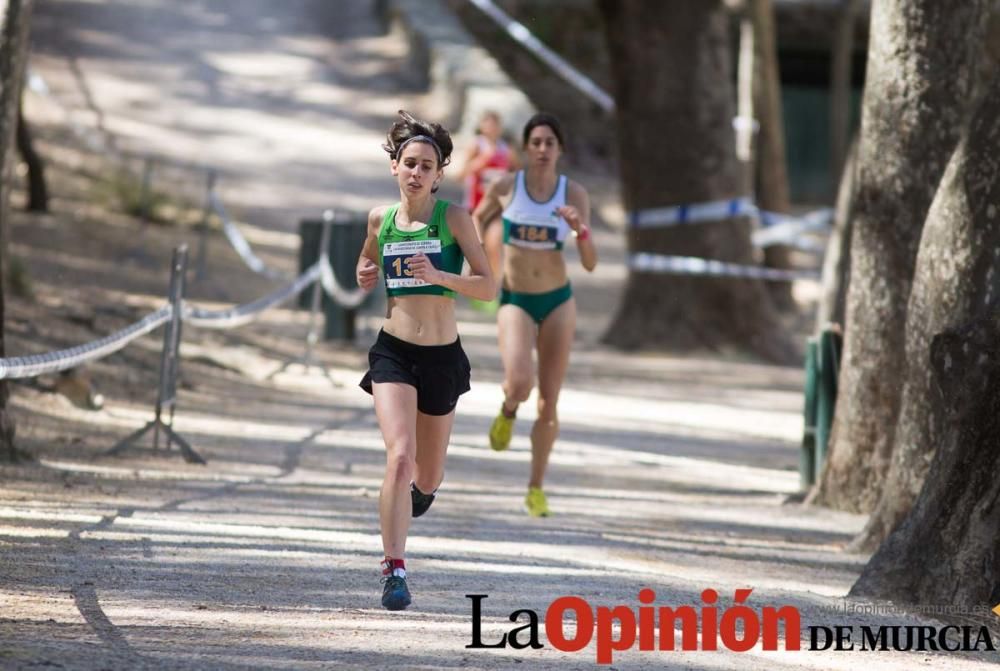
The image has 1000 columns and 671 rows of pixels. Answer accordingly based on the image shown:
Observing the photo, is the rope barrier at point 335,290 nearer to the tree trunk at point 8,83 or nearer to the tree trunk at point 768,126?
the tree trunk at point 8,83

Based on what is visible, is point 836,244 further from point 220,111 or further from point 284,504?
point 220,111

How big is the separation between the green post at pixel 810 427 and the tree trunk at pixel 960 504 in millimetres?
3821

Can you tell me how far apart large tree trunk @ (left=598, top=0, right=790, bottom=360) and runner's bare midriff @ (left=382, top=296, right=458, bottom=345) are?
12637 mm

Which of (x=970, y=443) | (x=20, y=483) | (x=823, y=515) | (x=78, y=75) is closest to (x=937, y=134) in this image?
(x=823, y=515)

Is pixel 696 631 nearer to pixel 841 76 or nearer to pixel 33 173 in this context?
pixel 33 173

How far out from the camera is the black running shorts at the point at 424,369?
746cm

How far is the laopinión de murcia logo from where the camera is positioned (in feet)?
22.3

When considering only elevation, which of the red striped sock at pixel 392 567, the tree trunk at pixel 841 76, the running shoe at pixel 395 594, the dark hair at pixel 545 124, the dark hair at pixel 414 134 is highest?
the tree trunk at pixel 841 76

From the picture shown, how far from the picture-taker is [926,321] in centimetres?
945

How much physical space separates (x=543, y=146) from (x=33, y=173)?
1204cm

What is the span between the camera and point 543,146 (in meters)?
10.0

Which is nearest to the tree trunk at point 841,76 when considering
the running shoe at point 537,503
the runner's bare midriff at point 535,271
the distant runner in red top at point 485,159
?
the distant runner in red top at point 485,159

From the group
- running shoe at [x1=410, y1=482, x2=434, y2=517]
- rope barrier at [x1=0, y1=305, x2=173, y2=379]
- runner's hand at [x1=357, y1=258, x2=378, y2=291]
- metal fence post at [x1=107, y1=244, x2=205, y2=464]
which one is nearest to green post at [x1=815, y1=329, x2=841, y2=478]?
metal fence post at [x1=107, y1=244, x2=205, y2=464]

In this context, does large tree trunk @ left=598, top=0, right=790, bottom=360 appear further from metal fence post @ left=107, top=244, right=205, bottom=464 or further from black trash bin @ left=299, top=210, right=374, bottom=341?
metal fence post @ left=107, top=244, right=205, bottom=464
